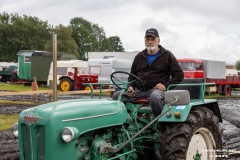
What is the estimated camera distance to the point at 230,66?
42.3 m

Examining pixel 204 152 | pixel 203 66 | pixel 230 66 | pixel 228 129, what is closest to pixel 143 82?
pixel 204 152

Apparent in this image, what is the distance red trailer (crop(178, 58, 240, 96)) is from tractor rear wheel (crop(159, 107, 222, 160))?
17657 mm

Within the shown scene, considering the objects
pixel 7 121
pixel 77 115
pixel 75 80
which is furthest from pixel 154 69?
pixel 75 80

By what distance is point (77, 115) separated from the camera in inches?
145

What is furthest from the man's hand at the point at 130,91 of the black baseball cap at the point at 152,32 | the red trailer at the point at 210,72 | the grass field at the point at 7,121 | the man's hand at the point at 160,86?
the red trailer at the point at 210,72

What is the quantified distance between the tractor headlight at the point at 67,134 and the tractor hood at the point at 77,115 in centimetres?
6

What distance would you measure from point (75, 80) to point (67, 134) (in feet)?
66.8

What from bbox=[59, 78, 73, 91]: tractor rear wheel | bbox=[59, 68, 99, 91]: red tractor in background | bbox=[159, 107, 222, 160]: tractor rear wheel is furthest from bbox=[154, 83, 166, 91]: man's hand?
bbox=[59, 78, 73, 91]: tractor rear wheel

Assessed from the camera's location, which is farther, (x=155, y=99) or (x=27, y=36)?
(x=27, y=36)

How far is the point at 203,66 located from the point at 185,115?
19.5m

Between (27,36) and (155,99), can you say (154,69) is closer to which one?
(155,99)

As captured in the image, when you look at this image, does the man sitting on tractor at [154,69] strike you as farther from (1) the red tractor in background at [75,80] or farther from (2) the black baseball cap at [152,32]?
(1) the red tractor in background at [75,80]

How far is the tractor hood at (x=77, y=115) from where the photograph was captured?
11.5ft

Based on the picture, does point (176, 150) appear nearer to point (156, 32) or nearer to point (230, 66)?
point (156, 32)
